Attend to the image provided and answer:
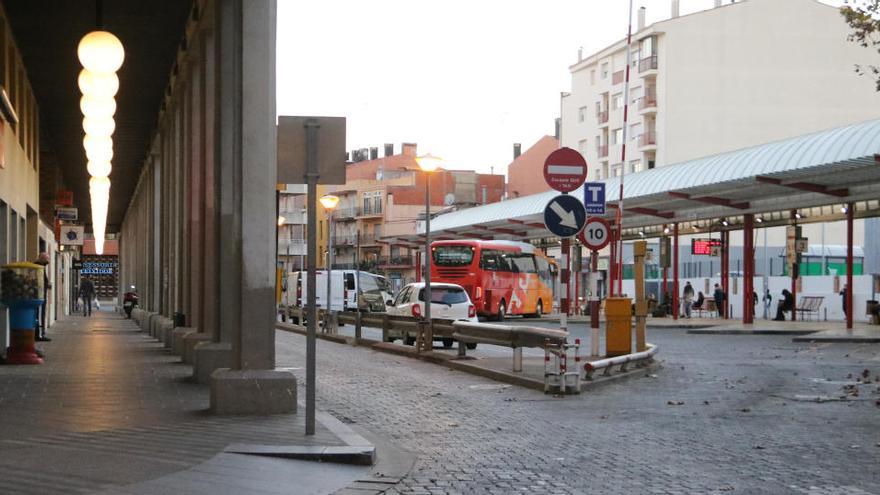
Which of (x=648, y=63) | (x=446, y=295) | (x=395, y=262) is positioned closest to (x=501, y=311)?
(x=446, y=295)

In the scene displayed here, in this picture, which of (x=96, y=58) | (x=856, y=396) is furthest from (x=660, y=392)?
(x=96, y=58)

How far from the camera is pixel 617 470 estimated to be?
9.27 meters

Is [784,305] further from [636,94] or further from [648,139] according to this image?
[636,94]

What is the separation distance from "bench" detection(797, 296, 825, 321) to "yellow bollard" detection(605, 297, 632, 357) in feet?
114

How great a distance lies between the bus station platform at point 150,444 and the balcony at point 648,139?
75.5 metres

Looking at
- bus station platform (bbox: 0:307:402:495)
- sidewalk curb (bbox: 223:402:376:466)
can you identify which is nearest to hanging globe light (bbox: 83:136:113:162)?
bus station platform (bbox: 0:307:402:495)

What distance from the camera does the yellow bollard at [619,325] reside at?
20.4m

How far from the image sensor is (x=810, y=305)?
54625mm

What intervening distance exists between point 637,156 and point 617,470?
8238 cm

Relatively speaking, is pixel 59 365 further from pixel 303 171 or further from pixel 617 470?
pixel 617 470

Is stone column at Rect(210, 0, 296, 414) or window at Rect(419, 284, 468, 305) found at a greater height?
stone column at Rect(210, 0, 296, 414)

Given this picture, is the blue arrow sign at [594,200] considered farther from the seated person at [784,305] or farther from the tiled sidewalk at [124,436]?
the seated person at [784,305]

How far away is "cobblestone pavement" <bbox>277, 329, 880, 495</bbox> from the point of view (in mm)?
8797

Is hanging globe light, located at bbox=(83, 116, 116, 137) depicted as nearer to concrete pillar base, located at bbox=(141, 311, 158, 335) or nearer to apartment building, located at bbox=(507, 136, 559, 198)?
concrete pillar base, located at bbox=(141, 311, 158, 335)
